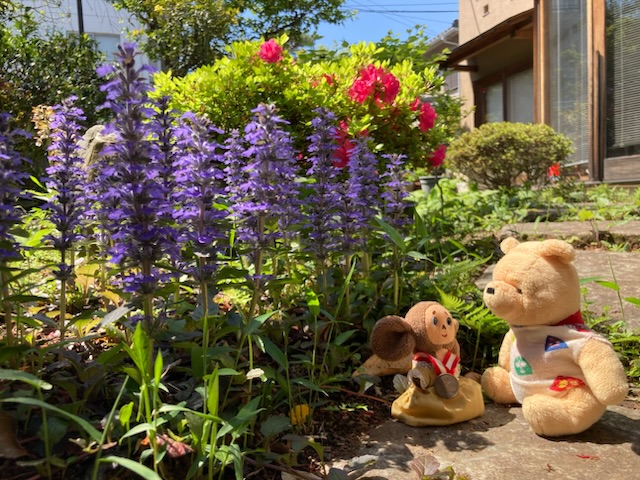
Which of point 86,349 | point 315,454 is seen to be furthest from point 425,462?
point 86,349

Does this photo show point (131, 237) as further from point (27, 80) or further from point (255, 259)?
point (27, 80)

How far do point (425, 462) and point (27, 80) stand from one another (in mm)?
11576

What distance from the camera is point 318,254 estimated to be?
8.04 feet

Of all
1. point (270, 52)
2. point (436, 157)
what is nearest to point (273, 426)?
point (270, 52)

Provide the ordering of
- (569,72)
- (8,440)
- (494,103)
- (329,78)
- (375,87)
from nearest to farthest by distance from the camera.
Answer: (8,440) → (375,87) → (329,78) → (569,72) → (494,103)

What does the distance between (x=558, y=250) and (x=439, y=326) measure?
0.50 metres

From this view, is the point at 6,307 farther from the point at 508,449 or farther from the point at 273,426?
the point at 508,449

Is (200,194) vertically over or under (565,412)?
over

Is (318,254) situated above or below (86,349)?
above

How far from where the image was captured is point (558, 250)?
1879 mm

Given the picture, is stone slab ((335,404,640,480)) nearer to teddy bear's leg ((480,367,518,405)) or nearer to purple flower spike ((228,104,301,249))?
teddy bear's leg ((480,367,518,405))

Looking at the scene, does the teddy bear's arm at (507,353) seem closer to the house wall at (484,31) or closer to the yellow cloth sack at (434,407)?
the yellow cloth sack at (434,407)

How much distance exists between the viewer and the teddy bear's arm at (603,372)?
1.70 m

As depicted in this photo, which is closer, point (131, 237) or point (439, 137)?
point (131, 237)
